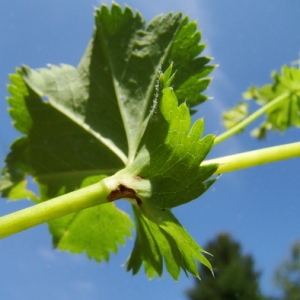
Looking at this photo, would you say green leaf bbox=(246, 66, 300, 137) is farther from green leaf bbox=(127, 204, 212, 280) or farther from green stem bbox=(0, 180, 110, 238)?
green stem bbox=(0, 180, 110, 238)

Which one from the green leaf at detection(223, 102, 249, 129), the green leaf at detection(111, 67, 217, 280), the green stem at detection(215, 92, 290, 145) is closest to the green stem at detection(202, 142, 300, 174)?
the green leaf at detection(111, 67, 217, 280)

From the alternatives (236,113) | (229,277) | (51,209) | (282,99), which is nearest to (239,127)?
(282,99)

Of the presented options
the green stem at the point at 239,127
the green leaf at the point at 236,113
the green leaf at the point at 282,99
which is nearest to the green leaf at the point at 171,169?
the green stem at the point at 239,127

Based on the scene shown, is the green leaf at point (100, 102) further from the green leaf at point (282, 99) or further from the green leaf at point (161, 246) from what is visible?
the green leaf at point (282, 99)

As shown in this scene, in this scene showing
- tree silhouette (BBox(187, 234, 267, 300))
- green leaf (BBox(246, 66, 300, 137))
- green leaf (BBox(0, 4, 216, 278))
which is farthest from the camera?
tree silhouette (BBox(187, 234, 267, 300))

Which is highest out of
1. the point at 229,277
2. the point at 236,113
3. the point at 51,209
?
the point at 229,277

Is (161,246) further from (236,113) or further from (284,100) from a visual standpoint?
(236,113)

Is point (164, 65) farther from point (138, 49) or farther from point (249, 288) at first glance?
point (249, 288)
